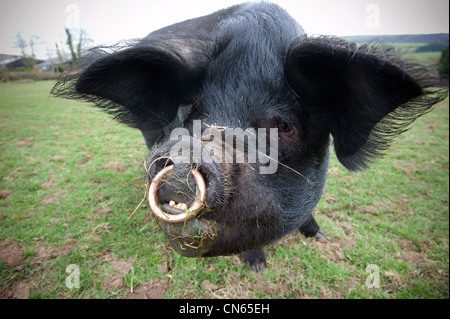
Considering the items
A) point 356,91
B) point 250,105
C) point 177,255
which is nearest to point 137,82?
point 250,105

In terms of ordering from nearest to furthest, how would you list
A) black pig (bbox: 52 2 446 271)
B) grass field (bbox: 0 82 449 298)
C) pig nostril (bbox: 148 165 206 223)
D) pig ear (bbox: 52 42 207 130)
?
pig nostril (bbox: 148 165 206 223) < black pig (bbox: 52 2 446 271) < pig ear (bbox: 52 42 207 130) < grass field (bbox: 0 82 449 298)

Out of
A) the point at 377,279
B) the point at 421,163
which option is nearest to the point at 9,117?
the point at 377,279

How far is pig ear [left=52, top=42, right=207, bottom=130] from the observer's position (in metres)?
1.85

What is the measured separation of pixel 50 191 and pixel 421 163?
8.27 metres

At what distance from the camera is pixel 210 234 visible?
1499 mm

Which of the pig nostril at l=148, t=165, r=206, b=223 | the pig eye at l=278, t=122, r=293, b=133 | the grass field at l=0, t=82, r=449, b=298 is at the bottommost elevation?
the grass field at l=0, t=82, r=449, b=298

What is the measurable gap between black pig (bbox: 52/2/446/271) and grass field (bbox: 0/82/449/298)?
0.53 meters

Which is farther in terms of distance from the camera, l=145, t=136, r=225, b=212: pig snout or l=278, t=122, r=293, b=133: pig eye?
l=278, t=122, r=293, b=133: pig eye

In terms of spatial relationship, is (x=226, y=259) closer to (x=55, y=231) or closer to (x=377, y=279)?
(x=377, y=279)

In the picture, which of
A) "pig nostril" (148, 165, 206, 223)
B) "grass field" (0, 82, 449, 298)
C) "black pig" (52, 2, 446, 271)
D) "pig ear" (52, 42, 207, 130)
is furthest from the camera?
"grass field" (0, 82, 449, 298)

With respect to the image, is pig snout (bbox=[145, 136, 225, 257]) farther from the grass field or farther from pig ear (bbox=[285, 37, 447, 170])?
the grass field

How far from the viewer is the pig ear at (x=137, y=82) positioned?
1.85m

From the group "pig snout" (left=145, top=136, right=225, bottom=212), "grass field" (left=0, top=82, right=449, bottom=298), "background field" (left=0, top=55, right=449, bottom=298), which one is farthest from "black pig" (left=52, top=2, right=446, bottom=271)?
"background field" (left=0, top=55, right=449, bottom=298)

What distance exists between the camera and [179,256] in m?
3.14
